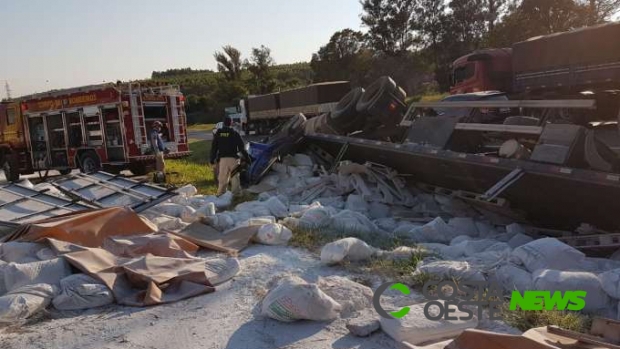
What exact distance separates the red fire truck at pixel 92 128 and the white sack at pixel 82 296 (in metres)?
10.1

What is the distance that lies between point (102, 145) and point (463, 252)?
38.7 feet

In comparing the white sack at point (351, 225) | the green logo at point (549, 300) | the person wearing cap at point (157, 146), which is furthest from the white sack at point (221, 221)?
the person wearing cap at point (157, 146)

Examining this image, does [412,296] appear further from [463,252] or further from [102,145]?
[102,145]

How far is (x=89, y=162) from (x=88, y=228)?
33.4ft

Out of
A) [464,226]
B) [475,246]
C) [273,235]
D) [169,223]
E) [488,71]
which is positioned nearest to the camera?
[475,246]

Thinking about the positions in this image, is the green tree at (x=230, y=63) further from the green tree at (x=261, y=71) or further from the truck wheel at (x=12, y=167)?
the truck wheel at (x=12, y=167)

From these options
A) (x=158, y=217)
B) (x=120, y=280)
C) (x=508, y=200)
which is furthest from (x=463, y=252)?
(x=158, y=217)

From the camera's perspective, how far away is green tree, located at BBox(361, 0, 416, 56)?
48688 mm

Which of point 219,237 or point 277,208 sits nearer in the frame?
point 219,237

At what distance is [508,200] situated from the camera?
5809mm

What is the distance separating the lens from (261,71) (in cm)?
5678

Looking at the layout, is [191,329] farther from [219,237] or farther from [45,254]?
[219,237]

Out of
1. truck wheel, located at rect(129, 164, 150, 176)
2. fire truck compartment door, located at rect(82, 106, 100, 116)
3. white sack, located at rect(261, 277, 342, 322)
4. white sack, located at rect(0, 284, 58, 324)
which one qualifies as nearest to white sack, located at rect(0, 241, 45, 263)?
white sack, located at rect(0, 284, 58, 324)

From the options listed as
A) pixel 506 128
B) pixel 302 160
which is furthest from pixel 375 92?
pixel 506 128
